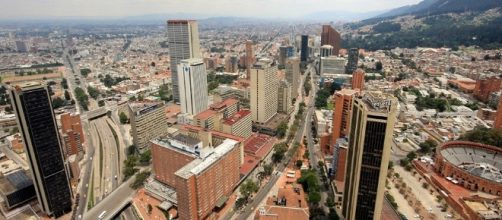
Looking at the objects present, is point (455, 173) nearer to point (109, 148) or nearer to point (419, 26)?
point (109, 148)

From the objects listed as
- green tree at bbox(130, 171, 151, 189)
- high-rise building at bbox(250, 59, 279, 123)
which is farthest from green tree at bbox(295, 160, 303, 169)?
green tree at bbox(130, 171, 151, 189)

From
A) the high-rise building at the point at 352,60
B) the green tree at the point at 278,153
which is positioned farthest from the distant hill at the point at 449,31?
the green tree at the point at 278,153

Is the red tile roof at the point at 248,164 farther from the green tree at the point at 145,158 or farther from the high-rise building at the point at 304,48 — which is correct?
the high-rise building at the point at 304,48

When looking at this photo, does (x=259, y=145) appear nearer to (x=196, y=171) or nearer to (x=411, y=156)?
(x=196, y=171)

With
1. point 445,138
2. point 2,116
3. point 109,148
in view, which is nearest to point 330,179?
point 445,138

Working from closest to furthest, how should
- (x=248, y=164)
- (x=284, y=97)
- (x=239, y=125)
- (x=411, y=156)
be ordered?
(x=248, y=164) → (x=411, y=156) → (x=239, y=125) → (x=284, y=97)

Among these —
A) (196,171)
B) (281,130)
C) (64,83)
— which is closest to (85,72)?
(64,83)

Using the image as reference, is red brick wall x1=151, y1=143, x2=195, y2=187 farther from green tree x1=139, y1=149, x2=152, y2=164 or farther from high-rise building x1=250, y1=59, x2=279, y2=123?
high-rise building x1=250, y1=59, x2=279, y2=123

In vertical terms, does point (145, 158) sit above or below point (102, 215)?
above
